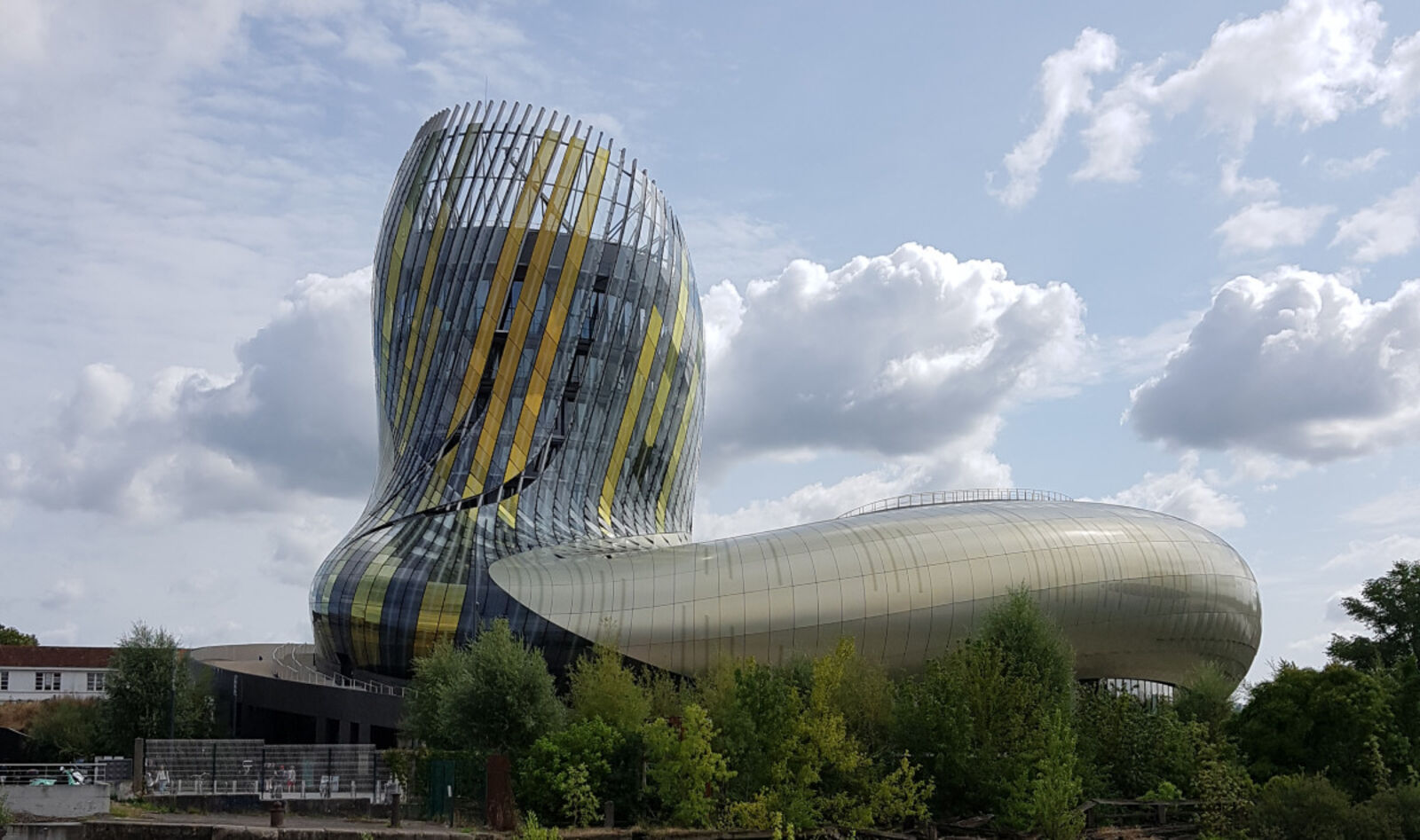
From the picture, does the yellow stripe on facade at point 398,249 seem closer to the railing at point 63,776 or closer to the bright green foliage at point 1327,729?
the railing at point 63,776

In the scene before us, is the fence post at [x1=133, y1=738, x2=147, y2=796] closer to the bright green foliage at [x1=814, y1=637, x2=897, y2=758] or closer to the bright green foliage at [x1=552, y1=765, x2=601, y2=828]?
the bright green foliage at [x1=552, y1=765, x2=601, y2=828]

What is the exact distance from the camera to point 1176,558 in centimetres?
6212

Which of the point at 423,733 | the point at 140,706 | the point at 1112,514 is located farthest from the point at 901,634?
the point at 140,706

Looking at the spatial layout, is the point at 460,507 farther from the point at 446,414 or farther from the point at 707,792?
the point at 707,792

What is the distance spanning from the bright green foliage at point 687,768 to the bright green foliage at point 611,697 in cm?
262

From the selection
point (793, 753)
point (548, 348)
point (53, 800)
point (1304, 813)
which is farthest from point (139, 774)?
point (548, 348)

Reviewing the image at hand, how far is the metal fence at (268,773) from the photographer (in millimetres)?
37656

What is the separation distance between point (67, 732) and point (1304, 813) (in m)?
53.8

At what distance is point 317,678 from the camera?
66.5 meters

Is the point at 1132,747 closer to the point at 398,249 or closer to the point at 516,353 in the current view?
the point at 516,353

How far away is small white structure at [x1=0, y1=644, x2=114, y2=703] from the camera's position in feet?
298

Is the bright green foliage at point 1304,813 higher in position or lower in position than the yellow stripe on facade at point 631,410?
lower

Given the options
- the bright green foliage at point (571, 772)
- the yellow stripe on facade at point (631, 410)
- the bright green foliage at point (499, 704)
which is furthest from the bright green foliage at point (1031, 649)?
the yellow stripe on facade at point (631, 410)

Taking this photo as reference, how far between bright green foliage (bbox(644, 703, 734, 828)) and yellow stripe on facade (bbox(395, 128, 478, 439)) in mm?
38845
